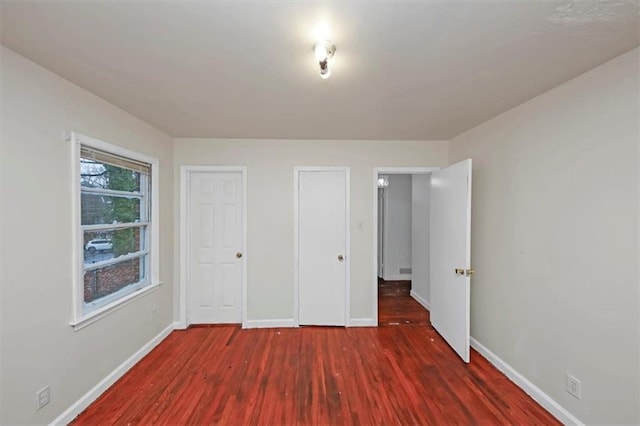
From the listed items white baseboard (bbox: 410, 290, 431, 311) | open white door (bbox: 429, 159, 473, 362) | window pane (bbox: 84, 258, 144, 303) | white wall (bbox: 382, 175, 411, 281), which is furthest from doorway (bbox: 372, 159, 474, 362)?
window pane (bbox: 84, 258, 144, 303)

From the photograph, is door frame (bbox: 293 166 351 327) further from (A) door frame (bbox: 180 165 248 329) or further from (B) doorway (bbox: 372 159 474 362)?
(A) door frame (bbox: 180 165 248 329)

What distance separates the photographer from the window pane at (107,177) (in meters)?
2.05

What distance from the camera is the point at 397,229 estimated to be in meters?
5.48

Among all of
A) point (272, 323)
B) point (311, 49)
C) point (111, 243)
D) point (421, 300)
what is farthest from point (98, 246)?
point (421, 300)

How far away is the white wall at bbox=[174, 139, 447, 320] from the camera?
10.8 feet

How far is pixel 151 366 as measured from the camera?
2.48m

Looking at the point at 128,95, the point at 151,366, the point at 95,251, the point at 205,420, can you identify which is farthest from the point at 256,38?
the point at 151,366

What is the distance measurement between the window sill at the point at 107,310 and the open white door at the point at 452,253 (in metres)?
3.24

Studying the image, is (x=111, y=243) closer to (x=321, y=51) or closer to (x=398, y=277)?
(x=321, y=51)

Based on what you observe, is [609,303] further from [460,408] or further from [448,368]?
[448,368]

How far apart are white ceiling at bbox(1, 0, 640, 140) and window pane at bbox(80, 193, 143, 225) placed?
844mm

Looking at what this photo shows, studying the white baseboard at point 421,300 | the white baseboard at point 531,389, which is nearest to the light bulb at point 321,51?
the white baseboard at point 531,389

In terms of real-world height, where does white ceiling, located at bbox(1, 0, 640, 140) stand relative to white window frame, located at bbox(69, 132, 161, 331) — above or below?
above

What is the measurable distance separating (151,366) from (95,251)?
1.23 m
